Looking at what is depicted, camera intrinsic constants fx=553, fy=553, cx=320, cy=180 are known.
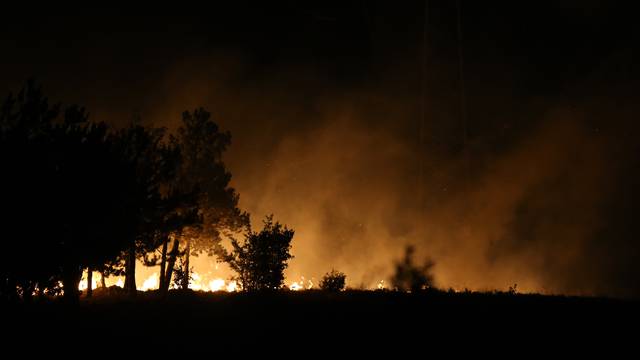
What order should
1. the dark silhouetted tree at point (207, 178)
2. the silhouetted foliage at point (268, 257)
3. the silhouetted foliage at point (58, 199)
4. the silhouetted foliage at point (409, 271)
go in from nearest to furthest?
the silhouetted foliage at point (58, 199)
the silhouetted foliage at point (268, 257)
the dark silhouetted tree at point (207, 178)
the silhouetted foliage at point (409, 271)

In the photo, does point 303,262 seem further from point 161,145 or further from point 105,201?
point 105,201

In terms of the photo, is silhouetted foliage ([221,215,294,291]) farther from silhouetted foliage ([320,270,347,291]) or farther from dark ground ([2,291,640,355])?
dark ground ([2,291,640,355])

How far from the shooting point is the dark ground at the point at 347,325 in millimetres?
16875

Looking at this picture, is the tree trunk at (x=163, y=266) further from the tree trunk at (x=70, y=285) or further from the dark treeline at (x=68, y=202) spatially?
the tree trunk at (x=70, y=285)

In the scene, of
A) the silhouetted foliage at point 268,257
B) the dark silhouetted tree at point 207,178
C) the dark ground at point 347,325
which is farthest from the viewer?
the dark silhouetted tree at point 207,178

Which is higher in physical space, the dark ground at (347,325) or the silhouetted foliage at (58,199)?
the silhouetted foliage at (58,199)

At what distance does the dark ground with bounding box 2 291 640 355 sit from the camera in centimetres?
1688

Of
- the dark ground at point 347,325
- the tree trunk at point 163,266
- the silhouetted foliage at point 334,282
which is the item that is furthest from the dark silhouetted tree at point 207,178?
the dark ground at point 347,325

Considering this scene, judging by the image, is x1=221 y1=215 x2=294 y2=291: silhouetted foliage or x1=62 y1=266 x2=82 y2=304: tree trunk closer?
x1=62 y1=266 x2=82 y2=304: tree trunk

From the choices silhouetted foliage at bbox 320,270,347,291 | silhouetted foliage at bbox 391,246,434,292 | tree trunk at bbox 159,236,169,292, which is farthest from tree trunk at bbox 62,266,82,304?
silhouetted foliage at bbox 391,246,434,292

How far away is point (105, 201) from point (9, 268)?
5467 mm

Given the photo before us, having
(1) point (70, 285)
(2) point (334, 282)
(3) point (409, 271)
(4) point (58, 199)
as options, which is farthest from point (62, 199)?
(3) point (409, 271)

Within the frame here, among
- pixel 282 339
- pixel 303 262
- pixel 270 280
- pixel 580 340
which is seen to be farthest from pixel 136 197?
pixel 303 262

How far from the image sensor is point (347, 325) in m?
19.3
